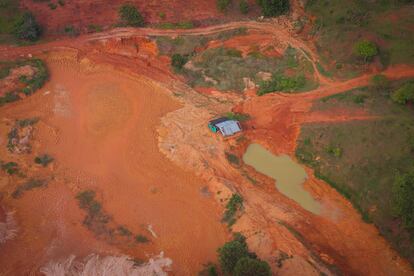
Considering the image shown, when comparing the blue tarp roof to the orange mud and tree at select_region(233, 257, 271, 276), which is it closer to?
the orange mud

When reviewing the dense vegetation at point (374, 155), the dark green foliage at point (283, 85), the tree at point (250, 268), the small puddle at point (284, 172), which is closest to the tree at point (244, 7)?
the dark green foliage at point (283, 85)

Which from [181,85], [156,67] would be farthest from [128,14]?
[181,85]

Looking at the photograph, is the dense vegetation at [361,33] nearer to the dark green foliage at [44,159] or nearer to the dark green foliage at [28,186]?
the dark green foliage at [44,159]

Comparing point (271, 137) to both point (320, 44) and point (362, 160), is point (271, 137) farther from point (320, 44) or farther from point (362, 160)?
point (320, 44)

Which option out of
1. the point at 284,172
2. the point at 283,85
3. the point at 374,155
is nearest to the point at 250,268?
the point at 284,172

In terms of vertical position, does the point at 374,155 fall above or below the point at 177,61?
below

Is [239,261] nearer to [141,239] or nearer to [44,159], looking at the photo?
[141,239]
